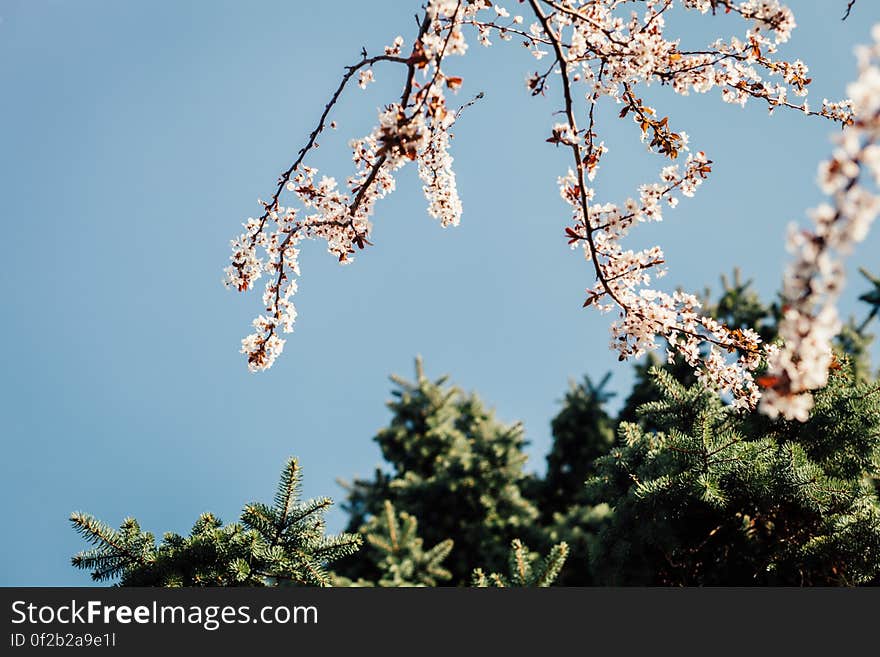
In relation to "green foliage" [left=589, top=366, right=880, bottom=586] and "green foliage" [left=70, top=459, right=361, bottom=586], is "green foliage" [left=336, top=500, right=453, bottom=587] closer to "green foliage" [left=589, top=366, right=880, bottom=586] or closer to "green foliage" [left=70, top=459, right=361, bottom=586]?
"green foliage" [left=589, top=366, right=880, bottom=586]

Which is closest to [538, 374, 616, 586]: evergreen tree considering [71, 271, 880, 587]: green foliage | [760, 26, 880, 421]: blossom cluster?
[71, 271, 880, 587]: green foliage

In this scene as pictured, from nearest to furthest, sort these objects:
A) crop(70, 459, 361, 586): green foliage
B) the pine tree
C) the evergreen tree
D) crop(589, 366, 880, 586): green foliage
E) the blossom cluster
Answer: the blossom cluster, crop(70, 459, 361, 586): green foliage, crop(589, 366, 880, 586): green foliage, the pine tree, the evergreen tree

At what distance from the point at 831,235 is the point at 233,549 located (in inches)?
122

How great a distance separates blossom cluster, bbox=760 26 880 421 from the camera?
4.27 ft

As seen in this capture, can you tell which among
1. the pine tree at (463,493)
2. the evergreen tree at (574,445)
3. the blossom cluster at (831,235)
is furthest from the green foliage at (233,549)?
Answer: the evergreen tree at (574,445)

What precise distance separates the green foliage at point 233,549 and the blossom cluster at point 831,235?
2.59 m

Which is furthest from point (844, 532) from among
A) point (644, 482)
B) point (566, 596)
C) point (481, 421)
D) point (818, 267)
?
point (481, 421)

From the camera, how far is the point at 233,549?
329 cm

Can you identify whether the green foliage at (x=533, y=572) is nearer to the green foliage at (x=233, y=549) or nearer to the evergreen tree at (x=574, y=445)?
the green foliage at (x=233, y=549)

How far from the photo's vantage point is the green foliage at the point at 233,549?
3.20 metres

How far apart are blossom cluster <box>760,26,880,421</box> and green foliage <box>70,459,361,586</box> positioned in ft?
8.50

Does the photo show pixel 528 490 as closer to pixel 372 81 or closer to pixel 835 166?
pixel 372 81

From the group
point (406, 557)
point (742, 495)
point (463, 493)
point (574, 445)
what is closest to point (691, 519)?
point (742, 495)

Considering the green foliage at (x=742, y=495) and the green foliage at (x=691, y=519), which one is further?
the green foliage at (x=742, y=495)
